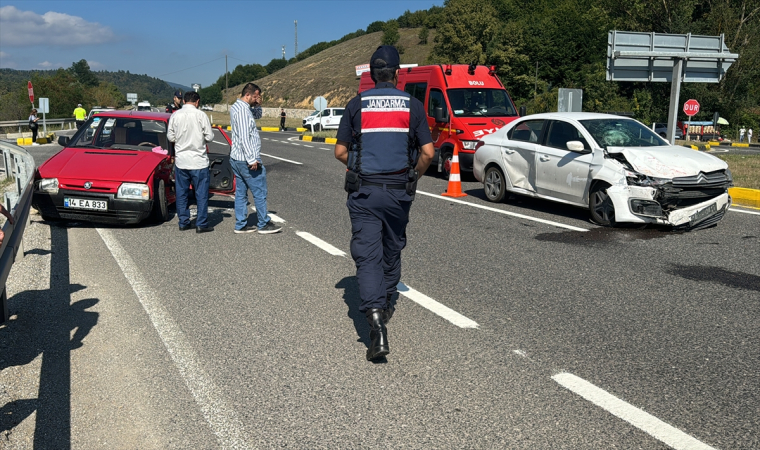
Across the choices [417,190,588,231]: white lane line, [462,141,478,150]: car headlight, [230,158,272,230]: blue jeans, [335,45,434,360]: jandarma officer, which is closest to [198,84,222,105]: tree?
[462,141,478,150]: car headlight

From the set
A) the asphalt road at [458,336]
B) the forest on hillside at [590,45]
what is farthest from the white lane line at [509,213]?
the forest on hillside at [590,45]

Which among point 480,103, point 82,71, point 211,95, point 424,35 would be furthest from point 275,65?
point 480,103

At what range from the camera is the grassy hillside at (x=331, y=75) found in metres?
123

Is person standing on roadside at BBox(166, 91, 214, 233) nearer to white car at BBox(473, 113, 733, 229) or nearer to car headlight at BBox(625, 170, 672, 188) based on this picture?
white car at BBox(473, 113, 733, 229)

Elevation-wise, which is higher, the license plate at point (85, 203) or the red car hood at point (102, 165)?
the red car hood at point (102, 165)

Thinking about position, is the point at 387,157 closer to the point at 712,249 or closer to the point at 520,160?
the point at 712,249

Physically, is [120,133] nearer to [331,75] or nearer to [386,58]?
[386,58]

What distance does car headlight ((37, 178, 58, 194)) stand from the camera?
893cm

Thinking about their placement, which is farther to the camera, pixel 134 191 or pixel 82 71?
pixel 82 71

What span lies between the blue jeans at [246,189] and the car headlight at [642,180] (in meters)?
4.71

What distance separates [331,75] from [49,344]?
133 metres

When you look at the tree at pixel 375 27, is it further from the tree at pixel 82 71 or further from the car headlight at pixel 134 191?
the car headlight at pixel 134 191

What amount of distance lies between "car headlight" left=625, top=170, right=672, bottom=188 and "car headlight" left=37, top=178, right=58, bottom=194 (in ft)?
24.3

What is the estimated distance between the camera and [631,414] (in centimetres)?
360
